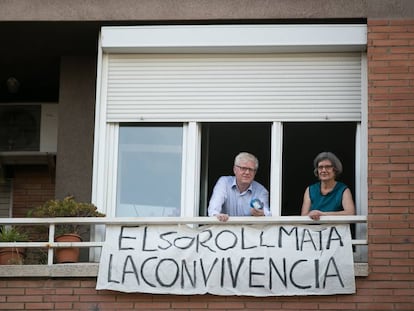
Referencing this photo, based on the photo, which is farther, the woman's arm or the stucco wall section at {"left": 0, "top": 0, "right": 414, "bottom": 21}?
the stucco wall section at {"left": 0, "top": 0, "right": 414, "bottom": 21}

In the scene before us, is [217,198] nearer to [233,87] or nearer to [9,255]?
→ [233,87]

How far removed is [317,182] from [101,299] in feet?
9.10

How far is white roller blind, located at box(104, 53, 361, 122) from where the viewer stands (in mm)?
13203

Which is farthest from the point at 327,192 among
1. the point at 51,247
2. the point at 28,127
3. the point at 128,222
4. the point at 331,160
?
the point at 28,127

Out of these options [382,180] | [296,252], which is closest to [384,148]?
[382,180]

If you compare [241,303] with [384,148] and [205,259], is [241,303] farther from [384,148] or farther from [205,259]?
[384,148]

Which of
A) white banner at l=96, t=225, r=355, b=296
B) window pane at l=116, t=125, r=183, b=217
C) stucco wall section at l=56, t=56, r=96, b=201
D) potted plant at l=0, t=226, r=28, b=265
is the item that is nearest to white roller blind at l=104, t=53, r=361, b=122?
window pane at l=116, t=125, r=183, b=217

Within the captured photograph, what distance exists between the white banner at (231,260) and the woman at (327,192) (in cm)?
36

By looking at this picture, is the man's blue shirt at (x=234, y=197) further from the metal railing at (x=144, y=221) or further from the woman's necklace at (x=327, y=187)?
the woman's necklace at (x=327, y=187)

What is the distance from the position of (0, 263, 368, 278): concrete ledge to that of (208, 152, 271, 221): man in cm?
145

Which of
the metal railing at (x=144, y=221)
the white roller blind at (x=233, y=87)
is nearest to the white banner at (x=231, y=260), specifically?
the metal railing at (x=144, y=221)

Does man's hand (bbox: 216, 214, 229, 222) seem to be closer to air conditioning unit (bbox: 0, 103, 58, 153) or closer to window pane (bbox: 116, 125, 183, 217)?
window pane (bbox: 116, 125, 183, 217)

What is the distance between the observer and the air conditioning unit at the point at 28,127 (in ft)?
52.3

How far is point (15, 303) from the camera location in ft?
40.7
